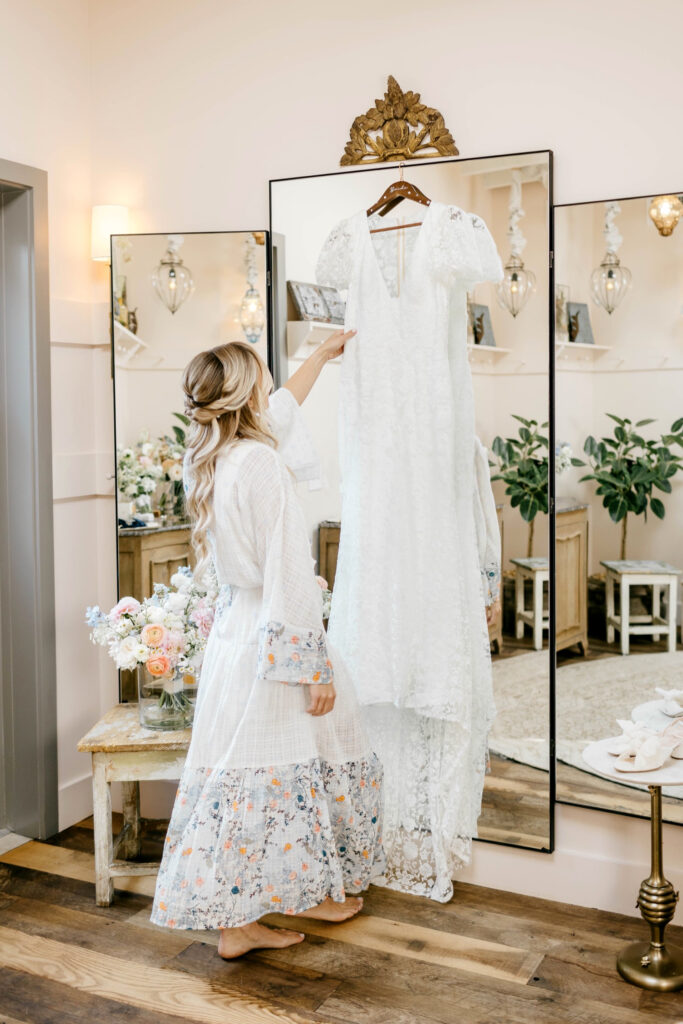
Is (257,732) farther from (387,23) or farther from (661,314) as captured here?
(387,23)

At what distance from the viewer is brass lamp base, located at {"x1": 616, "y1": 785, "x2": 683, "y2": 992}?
2209mm

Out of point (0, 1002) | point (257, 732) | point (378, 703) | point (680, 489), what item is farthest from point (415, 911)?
point (680, 489)

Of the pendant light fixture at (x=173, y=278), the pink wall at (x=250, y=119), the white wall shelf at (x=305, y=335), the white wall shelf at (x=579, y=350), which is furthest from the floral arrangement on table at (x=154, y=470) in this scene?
the white wall shelf at (x=579, y=350)

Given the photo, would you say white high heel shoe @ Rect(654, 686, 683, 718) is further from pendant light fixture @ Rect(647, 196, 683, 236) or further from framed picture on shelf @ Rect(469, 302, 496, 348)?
pendant light fixture @ Rect(647, 196, 683, 236)

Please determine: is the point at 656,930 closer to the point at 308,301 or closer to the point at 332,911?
the point at 332,911

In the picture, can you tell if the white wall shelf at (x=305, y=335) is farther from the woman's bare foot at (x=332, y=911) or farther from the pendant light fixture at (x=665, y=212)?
the woman's bare foot at (x=332, y=911)

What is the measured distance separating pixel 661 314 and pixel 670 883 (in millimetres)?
1433

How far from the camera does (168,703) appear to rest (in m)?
2.74

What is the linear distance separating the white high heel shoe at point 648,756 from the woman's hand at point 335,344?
1289 mm

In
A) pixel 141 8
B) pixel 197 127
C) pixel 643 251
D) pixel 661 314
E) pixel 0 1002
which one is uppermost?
pixel 141 8

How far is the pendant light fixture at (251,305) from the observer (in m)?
2.84

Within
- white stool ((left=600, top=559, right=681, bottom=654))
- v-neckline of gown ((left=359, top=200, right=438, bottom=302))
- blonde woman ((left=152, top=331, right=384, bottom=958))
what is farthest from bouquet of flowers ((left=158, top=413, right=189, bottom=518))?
white stool ((left=600, top=559, right=681, bottom=654))

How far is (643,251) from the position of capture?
2.37m

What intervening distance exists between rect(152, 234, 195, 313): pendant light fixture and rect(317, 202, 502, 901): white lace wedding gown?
0.52 metres
